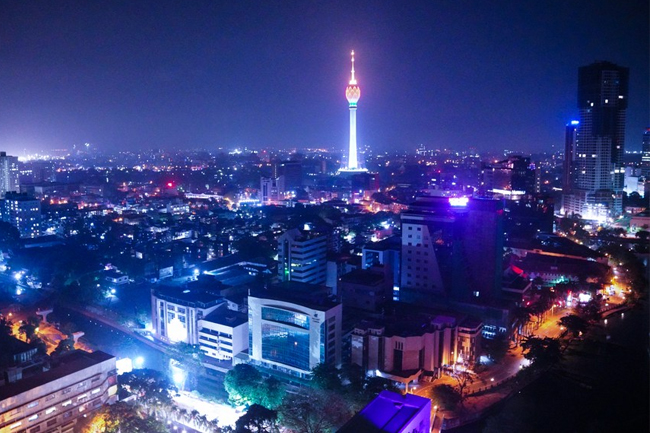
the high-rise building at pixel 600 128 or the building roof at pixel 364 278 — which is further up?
the high-rise building at pixel 600 128

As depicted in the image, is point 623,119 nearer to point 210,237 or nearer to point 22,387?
point 210,237

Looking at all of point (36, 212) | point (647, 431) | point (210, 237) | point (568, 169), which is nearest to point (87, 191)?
point (36, 212)

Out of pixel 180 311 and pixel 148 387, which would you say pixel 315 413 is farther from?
pixel 180 311

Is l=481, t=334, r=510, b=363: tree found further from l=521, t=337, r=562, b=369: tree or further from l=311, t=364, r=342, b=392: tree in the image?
l=311, t=364, r=342, b=392: tree

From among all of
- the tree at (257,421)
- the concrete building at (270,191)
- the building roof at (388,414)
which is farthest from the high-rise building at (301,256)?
the concrete building at (270,191)

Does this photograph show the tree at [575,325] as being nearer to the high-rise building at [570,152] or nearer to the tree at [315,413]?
the tree at [315,413]

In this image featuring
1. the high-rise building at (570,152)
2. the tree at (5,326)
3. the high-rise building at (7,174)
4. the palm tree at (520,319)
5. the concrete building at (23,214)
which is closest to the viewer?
the tree at (5,326)

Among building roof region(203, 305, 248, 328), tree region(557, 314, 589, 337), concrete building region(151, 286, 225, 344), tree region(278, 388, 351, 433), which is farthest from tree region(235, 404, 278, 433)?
tree region(557, 314, 589, 337)
